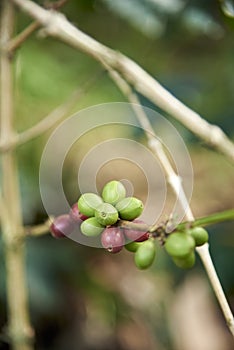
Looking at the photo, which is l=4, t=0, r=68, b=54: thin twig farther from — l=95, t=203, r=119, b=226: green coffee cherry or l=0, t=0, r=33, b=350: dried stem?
l=95, t=203, r=119, b=226: green coffee cherry

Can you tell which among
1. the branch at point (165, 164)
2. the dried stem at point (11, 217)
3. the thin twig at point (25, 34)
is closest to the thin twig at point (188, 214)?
the branch at point (165, 164)

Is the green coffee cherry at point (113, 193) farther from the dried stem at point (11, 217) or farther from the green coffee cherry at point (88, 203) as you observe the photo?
the dried stem at point (11, 217)

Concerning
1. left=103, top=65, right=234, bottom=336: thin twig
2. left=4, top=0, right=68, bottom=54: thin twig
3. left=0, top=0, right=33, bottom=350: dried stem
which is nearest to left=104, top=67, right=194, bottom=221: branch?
left=103, top=65, right=234, bottom=336: thin twig

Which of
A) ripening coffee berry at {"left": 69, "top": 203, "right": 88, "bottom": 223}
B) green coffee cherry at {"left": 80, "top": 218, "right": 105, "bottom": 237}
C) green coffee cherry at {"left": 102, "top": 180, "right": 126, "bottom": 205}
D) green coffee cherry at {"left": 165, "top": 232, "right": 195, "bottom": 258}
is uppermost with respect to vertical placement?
green coffee cherry at {"left": 102, "top": 180, "right": 126, "bottom": 205}

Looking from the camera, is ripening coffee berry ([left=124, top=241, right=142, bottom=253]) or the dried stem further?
the dried stem

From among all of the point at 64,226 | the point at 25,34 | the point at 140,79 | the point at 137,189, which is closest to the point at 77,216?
the point at 64,226

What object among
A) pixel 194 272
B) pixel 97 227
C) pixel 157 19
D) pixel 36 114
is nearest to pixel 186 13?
pixel 157 19
